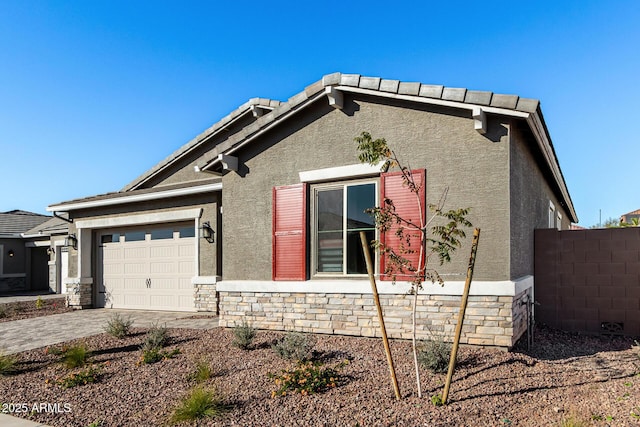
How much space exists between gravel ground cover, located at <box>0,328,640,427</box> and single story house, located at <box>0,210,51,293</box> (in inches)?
684

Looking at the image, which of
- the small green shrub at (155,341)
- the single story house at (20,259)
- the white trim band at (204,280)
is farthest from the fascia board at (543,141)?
the single story house at (20,259)

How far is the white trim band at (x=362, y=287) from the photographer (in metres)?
6.34

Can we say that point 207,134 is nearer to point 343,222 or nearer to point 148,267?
point 148,267

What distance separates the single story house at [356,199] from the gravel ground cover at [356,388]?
27.5 inches

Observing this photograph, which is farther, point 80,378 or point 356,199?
point 356,199

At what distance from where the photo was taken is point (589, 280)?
27.4 feet

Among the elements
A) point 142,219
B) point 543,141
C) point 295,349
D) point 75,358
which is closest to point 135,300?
point 142,219

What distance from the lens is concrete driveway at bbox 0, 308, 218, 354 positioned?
844cm

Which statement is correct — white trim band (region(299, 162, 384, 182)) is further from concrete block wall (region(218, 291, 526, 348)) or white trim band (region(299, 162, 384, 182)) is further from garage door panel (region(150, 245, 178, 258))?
garage door panel (region(150, 245, 178, 258))

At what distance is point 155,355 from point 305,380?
116 inches

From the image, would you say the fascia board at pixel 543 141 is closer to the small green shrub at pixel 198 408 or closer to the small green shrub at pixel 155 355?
the small green shrub at pixel 198 408

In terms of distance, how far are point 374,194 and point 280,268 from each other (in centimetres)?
240

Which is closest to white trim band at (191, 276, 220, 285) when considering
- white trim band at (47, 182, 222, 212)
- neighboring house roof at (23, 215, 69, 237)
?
white trim band at (47, 182, 222, 212)

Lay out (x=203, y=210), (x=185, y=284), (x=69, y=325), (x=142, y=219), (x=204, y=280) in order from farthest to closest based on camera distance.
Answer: (x=142, y=219)
(x=185, y=284)
(x=203, y=210)
(x=204, y=280)
(x=69, y=325)
